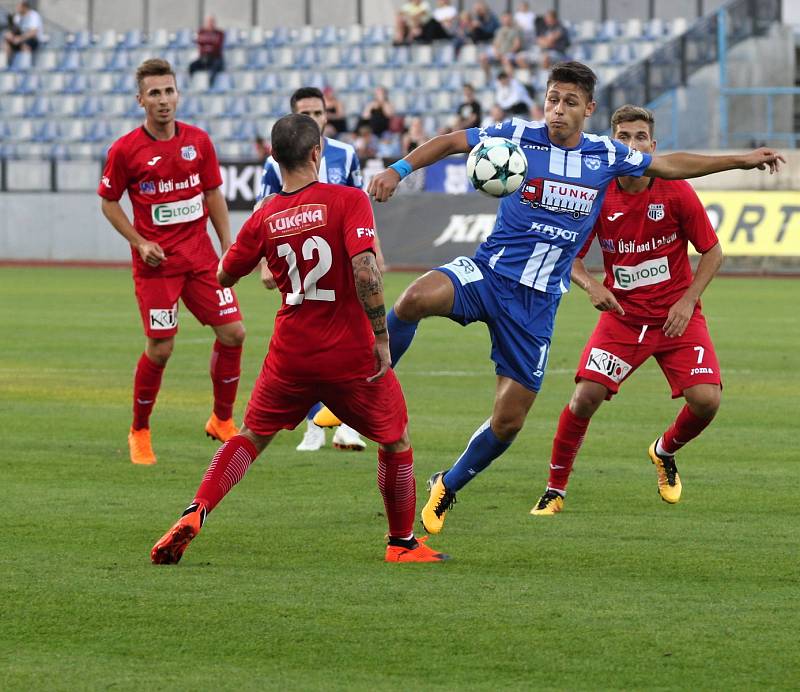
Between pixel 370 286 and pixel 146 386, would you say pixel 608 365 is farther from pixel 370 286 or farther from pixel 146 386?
pixel 146 386

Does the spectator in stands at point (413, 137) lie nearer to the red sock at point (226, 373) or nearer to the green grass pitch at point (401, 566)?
the green grass pitch at point (401, 566)

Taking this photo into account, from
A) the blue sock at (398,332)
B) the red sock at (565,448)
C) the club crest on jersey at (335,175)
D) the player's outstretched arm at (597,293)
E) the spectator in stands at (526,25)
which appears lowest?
the red sock at (565,448)

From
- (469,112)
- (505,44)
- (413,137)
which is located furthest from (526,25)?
(413,137)

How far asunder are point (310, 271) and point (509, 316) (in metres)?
1.40

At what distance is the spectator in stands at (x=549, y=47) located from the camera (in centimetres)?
3039

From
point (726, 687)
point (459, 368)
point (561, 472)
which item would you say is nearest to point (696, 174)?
point (561, 472)

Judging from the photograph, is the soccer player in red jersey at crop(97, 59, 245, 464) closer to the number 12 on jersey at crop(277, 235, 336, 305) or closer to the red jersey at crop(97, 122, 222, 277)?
the red jersey at crop(97, 122, 222, 277)

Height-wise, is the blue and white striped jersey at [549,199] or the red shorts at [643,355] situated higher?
the blue and white striped jersey at [549,199]

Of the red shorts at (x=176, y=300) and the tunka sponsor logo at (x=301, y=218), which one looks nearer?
the tunka sponsor logo at (x=301, y=218)

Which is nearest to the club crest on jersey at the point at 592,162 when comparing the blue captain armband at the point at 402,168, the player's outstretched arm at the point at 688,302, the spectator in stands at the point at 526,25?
the player's outstretched arm at the point at 688,302

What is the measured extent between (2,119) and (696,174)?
3017cm

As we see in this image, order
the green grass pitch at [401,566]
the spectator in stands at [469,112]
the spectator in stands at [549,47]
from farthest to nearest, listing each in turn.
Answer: the spectator in stands at [549,47] < the spectator in stands at [469,112] < the green grass pitch at [401,566]

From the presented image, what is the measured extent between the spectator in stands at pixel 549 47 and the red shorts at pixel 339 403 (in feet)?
81.2

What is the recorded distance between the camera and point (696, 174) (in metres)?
7.14
